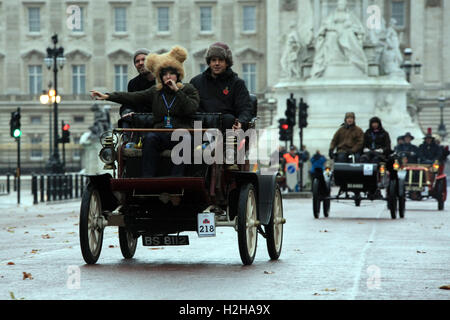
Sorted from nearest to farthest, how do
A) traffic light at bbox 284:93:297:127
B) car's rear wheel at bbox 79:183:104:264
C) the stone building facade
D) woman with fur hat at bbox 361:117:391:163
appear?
car's rear wheel at bbox 79:183:104:264, woman with fur hat at bbox 361:117:391:163, traffic light at bbox 284:93:297:127, the stone building facade

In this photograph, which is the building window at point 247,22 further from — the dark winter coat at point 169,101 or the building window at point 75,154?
the dark winter coat at point 169,101

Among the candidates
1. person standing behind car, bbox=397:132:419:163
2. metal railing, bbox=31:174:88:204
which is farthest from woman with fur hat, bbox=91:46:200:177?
metal railing, bbox=31:174:88:204

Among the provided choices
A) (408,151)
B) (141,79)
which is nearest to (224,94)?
(141,79)

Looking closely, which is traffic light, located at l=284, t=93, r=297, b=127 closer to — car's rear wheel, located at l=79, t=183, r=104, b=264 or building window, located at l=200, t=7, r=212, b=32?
car's rear wheel, located at l=79, t=183, r=104, b=264

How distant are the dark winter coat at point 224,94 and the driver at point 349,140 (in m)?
10.4

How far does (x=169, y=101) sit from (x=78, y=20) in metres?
91.6

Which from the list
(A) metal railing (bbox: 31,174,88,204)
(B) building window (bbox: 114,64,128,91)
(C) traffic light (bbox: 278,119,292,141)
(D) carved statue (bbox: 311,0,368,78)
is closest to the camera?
(A) metal railing (bbox: 31,174,88,204)

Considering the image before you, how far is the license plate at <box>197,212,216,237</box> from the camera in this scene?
1149 centimetres

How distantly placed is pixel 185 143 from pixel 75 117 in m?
91.1

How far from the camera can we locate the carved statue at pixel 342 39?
5322 cm

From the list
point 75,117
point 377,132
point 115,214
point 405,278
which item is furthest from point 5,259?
point 75,117

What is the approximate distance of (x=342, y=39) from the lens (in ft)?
174

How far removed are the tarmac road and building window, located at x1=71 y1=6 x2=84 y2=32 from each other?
274ft

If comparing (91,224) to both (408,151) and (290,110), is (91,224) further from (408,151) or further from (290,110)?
(290,110)
